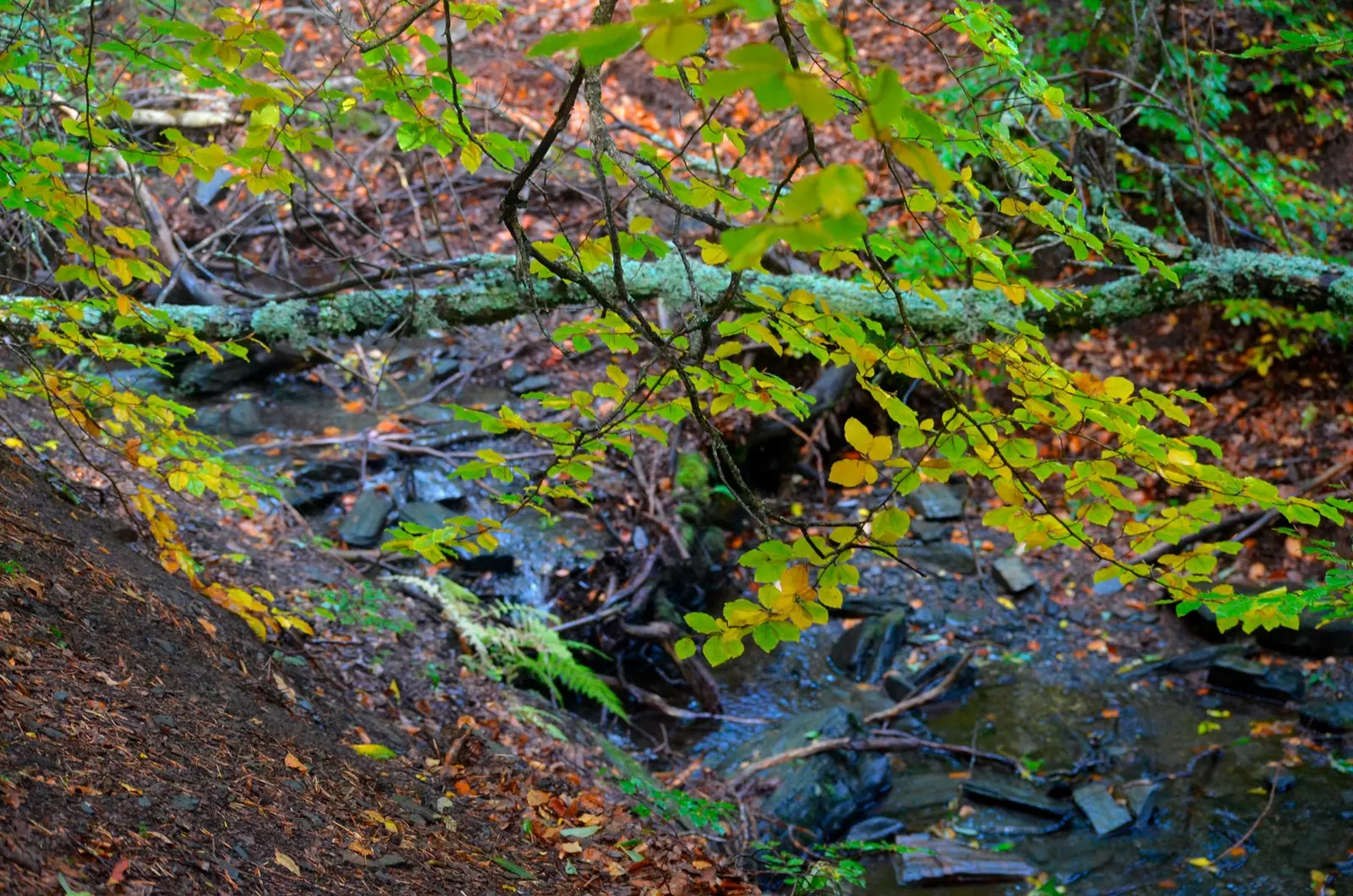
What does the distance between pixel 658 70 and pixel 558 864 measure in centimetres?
248

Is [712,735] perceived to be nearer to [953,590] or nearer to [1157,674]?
[953,590]

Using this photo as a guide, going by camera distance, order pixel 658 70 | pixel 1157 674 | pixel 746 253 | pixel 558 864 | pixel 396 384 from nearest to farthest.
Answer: pixel 746 253 < pixel 658 70 < pixel 558 864 < pixel 1157 674 < pixel 396 384

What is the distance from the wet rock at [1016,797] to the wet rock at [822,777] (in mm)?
506

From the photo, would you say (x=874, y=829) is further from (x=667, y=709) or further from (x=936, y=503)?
(x=936, y=503)

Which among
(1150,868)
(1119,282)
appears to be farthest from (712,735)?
(1119,282)

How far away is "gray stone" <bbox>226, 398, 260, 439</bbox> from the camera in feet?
23.4

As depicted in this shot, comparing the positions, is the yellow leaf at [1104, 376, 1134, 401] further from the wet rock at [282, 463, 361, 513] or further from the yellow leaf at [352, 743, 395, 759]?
the wet rock at [282, 463, 361, 513]

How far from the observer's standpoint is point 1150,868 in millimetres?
4367

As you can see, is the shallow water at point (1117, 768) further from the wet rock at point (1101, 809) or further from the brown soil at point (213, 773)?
the brown soil at point (213, 773)

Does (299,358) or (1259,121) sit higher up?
(1259,121)

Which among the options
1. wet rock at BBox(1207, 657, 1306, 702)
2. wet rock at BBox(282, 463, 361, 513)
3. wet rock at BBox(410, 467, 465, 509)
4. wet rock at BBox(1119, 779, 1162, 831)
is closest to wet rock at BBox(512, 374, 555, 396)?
wet rock at BBox(410, 467, 465, 509)

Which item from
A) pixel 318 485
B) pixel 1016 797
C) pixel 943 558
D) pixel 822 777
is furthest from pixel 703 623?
pixel 943 558

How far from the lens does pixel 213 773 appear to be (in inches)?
90.5

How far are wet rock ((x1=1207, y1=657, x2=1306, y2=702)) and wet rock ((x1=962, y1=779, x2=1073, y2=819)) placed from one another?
1809 millimetres
